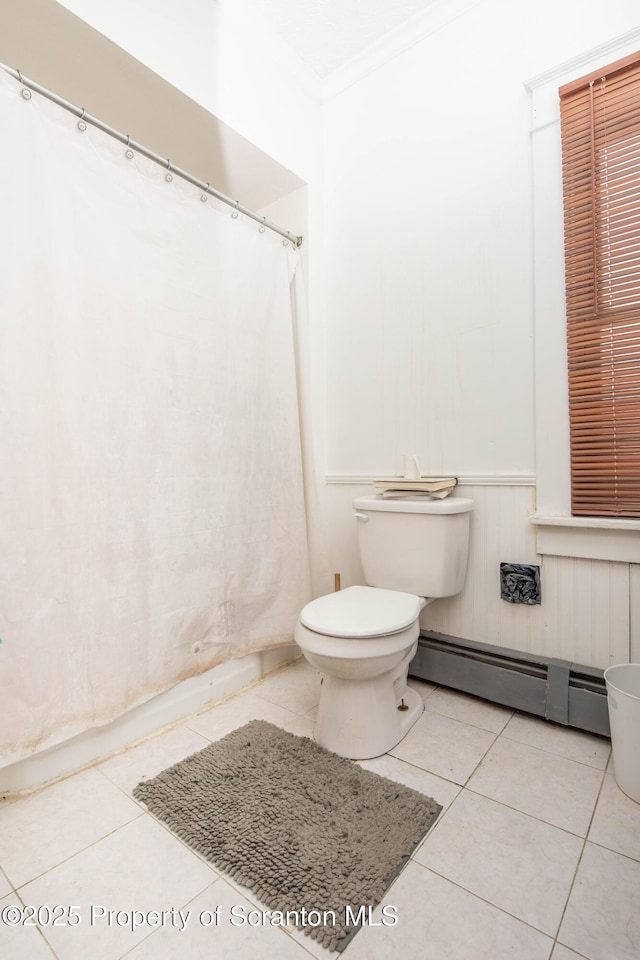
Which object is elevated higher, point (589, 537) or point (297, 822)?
point (589, 537)

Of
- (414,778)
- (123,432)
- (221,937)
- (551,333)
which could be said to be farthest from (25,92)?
(414,778)

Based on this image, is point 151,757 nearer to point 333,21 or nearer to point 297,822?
point 297,822

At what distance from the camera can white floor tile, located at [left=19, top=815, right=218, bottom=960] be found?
825mm

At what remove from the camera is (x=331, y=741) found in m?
1.34

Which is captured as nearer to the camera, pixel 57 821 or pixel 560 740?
pixel 57 821

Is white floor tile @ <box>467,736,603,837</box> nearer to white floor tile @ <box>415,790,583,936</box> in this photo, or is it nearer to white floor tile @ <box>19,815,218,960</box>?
white floor tile @ <box>415,790,583,936</box>

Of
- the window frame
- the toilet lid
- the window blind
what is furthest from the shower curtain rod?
the toilet lid

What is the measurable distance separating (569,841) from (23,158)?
200 cm

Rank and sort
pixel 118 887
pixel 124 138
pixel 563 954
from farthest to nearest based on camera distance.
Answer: pixel 124 138, pixel 118 887, pixel 563 954

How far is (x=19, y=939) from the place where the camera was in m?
0.83

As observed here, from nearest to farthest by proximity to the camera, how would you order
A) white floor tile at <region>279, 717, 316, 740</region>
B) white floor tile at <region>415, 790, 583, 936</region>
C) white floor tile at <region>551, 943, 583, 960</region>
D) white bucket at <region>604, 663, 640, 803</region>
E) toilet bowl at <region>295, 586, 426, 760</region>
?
white floor tile at <region>551, 943, 583, 960</region>
white floor tile at <region>415, 790, 583, 936</region>
white bucket at <region>604, 663, 640, 803</region>
toilet bowl at <region>295, 586, 426, 760</region>
white floor tile at <region>279, 717, 316, 740</region>

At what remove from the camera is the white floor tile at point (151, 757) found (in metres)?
1.26

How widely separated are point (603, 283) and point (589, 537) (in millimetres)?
756

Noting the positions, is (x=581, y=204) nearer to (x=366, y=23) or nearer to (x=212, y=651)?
(x=366, y=23)
